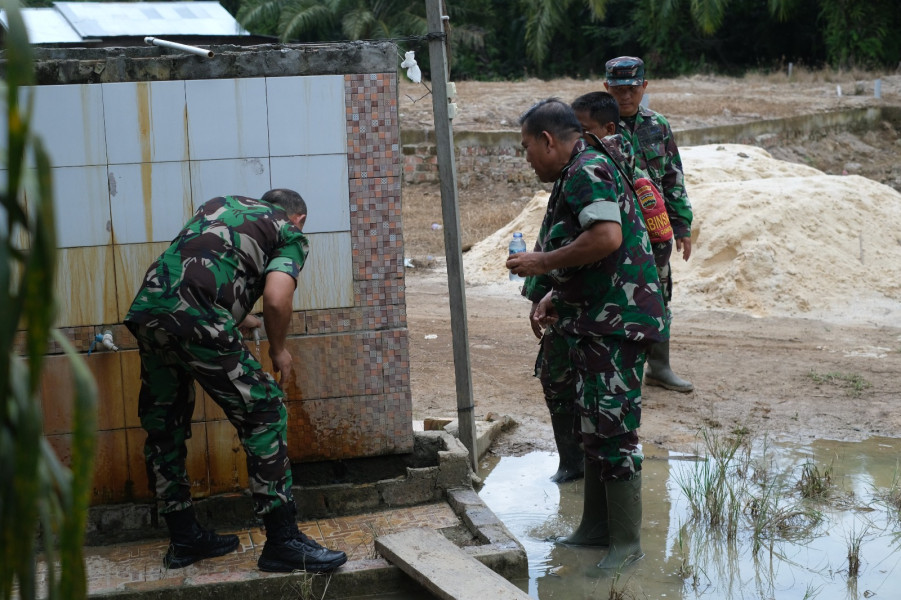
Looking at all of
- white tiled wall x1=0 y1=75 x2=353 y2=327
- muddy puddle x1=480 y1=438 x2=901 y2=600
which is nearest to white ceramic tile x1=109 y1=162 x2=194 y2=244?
white tiled wall x1=0 y1=75 x2=353 y2=327

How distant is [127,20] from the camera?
579 inches

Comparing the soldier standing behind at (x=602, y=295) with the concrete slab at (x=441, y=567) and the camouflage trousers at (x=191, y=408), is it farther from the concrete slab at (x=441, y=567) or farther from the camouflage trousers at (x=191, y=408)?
the camouflage trousers at (x=191, y=408)

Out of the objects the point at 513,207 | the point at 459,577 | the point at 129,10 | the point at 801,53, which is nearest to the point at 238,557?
the point at 459,577

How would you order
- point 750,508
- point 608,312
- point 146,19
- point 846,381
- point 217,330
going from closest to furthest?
point 217,330 < point 608,312 < point 750,508 < point 846,381 < point 146,19

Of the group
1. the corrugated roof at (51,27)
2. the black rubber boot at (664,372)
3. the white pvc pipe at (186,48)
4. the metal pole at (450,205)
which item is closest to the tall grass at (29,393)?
the white pvc pipe at (186,48)

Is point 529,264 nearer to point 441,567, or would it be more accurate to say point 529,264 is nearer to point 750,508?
point 441,567

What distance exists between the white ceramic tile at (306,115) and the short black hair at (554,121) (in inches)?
38.5

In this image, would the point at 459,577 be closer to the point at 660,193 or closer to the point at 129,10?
the point at 660,193

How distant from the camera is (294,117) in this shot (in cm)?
461

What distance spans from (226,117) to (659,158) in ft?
9.56

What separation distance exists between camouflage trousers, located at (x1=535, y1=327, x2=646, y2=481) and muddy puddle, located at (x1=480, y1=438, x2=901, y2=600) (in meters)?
0.52

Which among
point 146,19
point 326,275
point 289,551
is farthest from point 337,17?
point 289,551

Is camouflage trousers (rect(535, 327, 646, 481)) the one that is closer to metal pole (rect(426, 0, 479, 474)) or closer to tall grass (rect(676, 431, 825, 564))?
tall grass (rect(676, 431, 825, 564))

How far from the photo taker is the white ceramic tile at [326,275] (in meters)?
4.67
